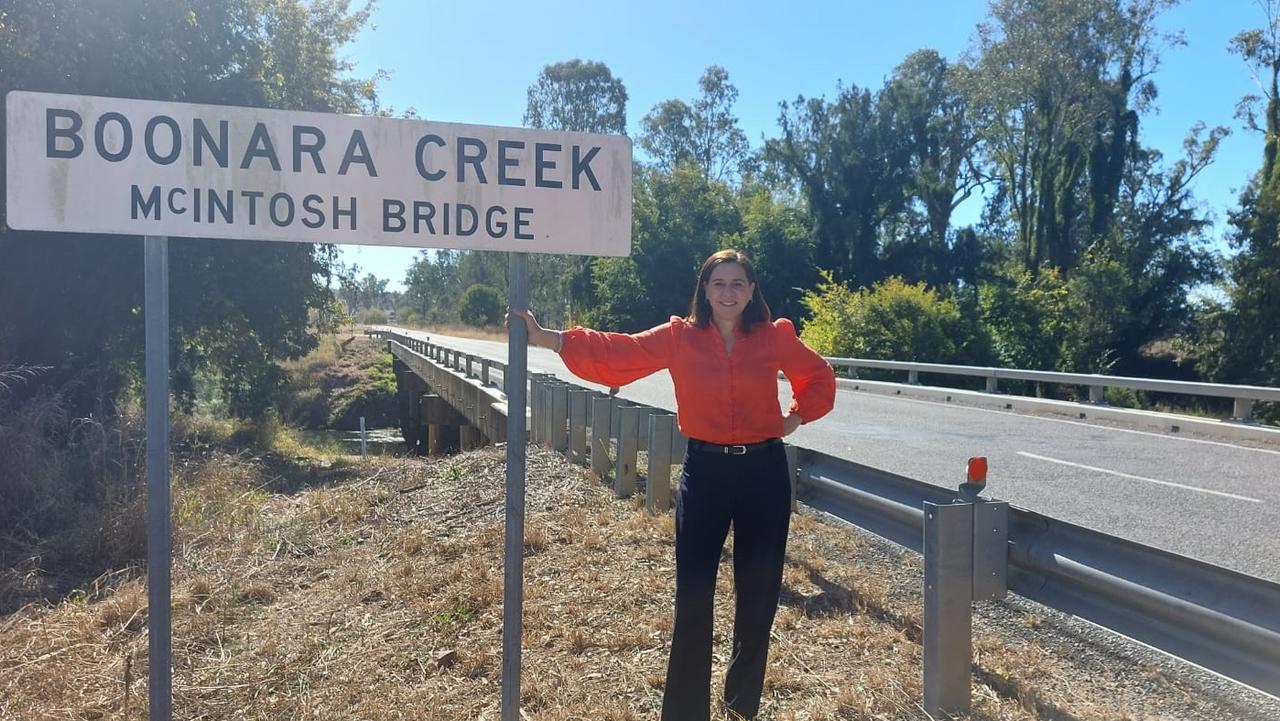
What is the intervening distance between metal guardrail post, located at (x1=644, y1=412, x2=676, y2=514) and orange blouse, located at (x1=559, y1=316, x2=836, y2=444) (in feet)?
8.93

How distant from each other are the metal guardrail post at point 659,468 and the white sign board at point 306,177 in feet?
10.1

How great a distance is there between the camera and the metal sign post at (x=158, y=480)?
2746 millimetres

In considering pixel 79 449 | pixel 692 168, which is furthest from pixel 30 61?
pixel 692 168

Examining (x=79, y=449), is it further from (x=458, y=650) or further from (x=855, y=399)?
(x=855, y=399)

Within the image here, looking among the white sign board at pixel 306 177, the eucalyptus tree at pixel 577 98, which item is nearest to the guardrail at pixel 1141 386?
the white sign board at pixel 306 177

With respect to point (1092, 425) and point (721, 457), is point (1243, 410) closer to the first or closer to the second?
point (1092, 425)

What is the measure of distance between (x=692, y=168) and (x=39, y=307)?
3743 centimetres

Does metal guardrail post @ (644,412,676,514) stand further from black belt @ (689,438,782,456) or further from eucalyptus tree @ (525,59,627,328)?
eucalyptus tree @ (525,59,627,328)

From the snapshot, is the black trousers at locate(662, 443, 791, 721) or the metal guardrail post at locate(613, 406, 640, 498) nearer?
the black trousers at locate(662, 443, 791, 721)

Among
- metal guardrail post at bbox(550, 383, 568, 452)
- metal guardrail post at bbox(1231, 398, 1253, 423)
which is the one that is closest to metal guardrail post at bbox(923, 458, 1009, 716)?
metal guardrail post at bbox(550, 383, 568, 452)

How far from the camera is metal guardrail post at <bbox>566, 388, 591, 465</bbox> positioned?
7.82 metres

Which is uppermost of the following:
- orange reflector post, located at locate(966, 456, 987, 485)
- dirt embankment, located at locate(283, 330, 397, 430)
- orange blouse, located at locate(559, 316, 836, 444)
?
orange blouse, located at locate(559, 316, 836, 444)

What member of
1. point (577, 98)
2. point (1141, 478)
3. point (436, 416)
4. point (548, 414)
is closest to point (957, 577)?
point (548, 414)

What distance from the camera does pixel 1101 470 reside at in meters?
9.54
